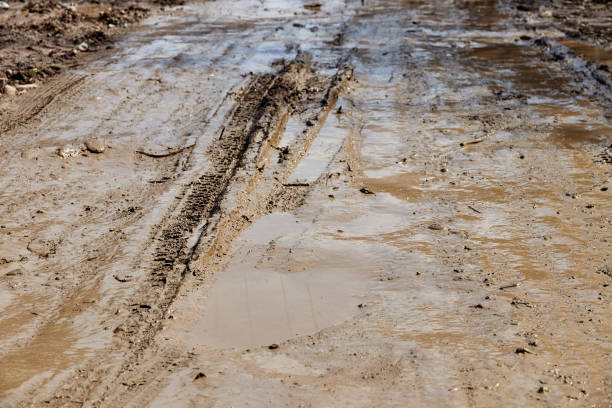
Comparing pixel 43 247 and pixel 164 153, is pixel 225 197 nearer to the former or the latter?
pixel 164 153

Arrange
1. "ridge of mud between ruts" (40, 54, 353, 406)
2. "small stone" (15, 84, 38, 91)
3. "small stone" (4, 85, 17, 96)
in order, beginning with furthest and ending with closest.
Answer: "small stone" (15, 84, 38, 91), "small stone" (4, 85, 17, 96), "ridge of mud between ruts" (40, 54, 353, 406)

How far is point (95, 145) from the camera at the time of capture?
6.62m

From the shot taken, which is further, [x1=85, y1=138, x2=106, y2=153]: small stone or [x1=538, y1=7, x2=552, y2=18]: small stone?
[x1=538, y1=7, x2=552, y2=18]: small stone

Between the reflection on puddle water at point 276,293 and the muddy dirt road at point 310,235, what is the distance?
0.02m

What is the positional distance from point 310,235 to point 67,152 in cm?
317

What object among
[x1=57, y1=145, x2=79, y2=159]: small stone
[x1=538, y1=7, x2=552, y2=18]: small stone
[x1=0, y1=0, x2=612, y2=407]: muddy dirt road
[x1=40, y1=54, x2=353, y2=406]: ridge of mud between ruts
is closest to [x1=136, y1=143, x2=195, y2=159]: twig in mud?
[x1=0, y1=0, x2=612, y2=407]: muddy dirt road

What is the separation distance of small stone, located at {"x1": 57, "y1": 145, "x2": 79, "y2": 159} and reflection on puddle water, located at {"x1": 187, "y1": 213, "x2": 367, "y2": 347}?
261 centimetres

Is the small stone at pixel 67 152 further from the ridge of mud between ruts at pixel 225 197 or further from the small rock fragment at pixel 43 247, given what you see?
the small rock fragment at pixel 43 247

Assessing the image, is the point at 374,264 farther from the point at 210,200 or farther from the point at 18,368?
the point at 18,368

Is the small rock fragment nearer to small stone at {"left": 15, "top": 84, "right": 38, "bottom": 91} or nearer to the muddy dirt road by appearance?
the muddy dirt road

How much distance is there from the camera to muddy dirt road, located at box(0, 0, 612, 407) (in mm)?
3572

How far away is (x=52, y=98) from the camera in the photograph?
26.5ft

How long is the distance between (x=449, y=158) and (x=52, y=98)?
17.8ft

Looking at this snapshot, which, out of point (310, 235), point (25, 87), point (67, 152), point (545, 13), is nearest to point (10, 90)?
point (25, 87)
